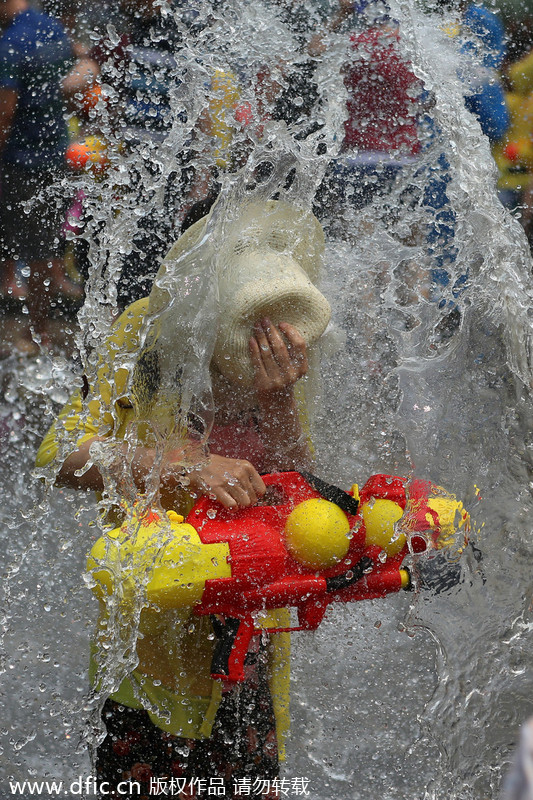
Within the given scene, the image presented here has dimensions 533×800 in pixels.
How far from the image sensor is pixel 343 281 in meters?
1.59

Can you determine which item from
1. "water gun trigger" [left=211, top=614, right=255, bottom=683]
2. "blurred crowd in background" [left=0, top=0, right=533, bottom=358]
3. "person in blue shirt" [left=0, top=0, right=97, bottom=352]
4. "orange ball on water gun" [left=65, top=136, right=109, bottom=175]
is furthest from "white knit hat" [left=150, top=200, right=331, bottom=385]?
"person in blue shirt" [left=0, top=0, right=97, bottom=352]

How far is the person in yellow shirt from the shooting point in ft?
3.51

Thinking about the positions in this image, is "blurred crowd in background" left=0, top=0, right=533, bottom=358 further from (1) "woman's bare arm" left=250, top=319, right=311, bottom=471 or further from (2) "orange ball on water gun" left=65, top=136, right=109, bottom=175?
(1) "woman's bare arm" left=250, top=319, right=311, bottom=471

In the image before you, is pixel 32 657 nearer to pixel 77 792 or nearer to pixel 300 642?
pixel 77 792

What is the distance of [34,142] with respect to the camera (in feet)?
8.31

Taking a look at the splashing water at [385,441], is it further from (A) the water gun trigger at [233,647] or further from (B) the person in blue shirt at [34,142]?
(B) the person in blue shirt at [34,142]

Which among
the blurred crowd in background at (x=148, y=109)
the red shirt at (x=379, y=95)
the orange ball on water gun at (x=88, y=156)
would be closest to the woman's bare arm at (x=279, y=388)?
the blurred crowd in background at (x=148, y=109)

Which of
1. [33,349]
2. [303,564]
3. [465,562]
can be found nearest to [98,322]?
[303,564]

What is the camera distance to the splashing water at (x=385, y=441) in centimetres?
130

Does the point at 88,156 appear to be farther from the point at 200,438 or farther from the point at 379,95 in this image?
the point at 200,438

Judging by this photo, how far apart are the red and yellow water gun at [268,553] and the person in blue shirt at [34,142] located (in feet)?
5.15

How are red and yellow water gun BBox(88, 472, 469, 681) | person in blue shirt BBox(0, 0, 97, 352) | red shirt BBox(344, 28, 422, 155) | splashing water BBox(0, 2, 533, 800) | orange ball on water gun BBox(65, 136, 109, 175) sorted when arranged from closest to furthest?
red and yellow water gun BBox(88, 472, 469, 681) → splashing water BBox(0, 2, 533, 800) → red shirt BBox(344, 28, 422, 155) → orange ball on water gun BBox(65, 136, 109, 175) → person in blue shirt BBox(0, 0, 97, 352)

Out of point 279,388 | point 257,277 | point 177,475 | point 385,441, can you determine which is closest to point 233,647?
point 177,475

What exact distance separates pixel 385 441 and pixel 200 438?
0.71 meters
